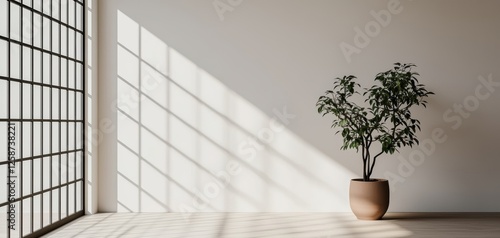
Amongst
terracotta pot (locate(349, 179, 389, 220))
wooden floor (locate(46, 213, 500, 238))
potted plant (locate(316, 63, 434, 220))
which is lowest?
wooden floor (locate(46, 213, 500, 238))

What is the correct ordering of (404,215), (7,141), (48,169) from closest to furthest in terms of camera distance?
(7,141), (48,169), (404,215)

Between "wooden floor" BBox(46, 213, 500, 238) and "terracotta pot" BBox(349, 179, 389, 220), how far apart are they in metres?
0.12

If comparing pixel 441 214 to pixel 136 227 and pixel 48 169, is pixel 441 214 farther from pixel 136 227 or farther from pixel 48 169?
pixel 48 169

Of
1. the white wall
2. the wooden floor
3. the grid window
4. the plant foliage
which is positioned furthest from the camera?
the white wall

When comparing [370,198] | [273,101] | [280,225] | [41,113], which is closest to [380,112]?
[370,198]

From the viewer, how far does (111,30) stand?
7316 mm

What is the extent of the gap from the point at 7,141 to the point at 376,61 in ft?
14.1

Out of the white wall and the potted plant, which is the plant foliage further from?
the white wall

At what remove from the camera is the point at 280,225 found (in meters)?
6.34

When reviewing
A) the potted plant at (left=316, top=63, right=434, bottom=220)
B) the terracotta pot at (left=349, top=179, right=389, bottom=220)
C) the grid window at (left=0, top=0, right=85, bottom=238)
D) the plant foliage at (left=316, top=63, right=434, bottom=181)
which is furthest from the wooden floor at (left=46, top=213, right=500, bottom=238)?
the plant foliage at (left=316, top=63, right=434, bottom=181)

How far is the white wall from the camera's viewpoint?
7.16m

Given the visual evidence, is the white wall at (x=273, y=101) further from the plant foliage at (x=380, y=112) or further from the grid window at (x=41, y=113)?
the grid window at (x=41, y=113)

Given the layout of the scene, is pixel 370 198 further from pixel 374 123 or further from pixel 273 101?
pixel 273 101

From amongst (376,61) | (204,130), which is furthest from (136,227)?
(376,61)
